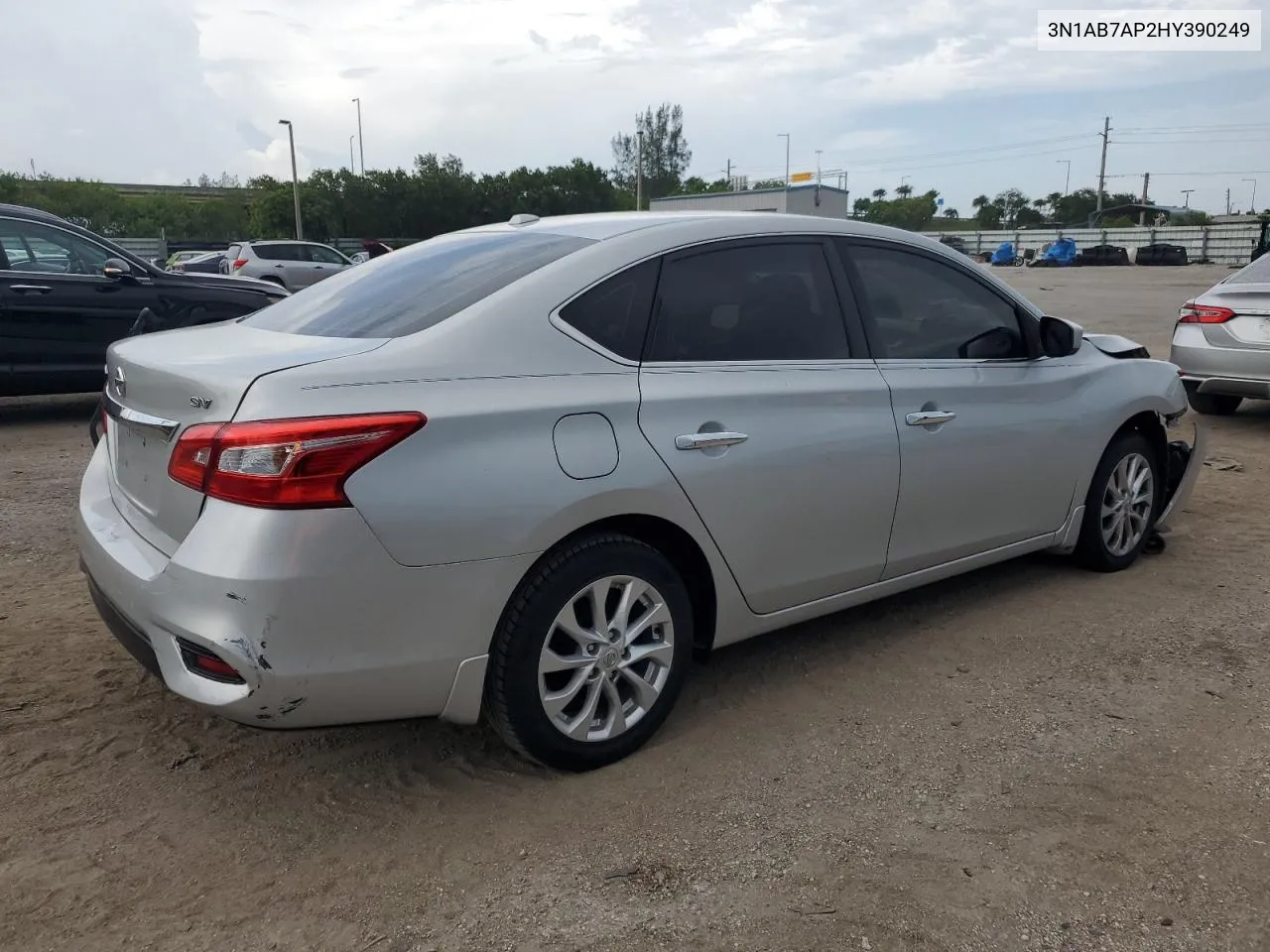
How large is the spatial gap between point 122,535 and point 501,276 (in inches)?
50.7

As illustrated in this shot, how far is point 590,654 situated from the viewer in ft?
9.30

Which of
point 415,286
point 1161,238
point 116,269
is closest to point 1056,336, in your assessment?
point 415,286

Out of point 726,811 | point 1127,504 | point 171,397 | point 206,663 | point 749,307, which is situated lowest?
point 726,811

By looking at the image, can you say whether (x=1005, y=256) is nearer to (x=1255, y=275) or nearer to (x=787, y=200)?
(x=787, y=200)

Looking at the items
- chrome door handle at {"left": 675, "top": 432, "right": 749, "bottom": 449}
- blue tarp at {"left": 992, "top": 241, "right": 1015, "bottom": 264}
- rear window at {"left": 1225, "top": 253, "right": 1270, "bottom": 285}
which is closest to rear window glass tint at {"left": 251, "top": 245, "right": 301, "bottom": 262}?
rear window at {"left": 1225, "top": 253, "right": 1270, "bottom": 285}

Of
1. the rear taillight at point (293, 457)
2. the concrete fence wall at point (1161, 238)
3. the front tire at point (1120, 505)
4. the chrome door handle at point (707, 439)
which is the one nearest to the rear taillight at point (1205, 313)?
the front tire at point (1120, 505)

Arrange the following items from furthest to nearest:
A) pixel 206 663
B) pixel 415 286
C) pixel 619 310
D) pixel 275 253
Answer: pixel 275 253 → pixel 415 286 → pixel 619 310 → pixel 206 663

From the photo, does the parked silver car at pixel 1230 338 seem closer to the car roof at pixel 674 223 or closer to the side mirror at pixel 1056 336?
the side mirror at pixel 1056 336

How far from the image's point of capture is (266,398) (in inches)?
95.1

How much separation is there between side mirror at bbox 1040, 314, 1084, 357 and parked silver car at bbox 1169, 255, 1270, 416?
168 inches

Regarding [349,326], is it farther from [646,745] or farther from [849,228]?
[849,228]

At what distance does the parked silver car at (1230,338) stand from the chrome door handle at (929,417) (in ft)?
16.8

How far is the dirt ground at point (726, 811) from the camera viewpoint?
2.32 metres

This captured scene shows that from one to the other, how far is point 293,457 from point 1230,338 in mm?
7589
